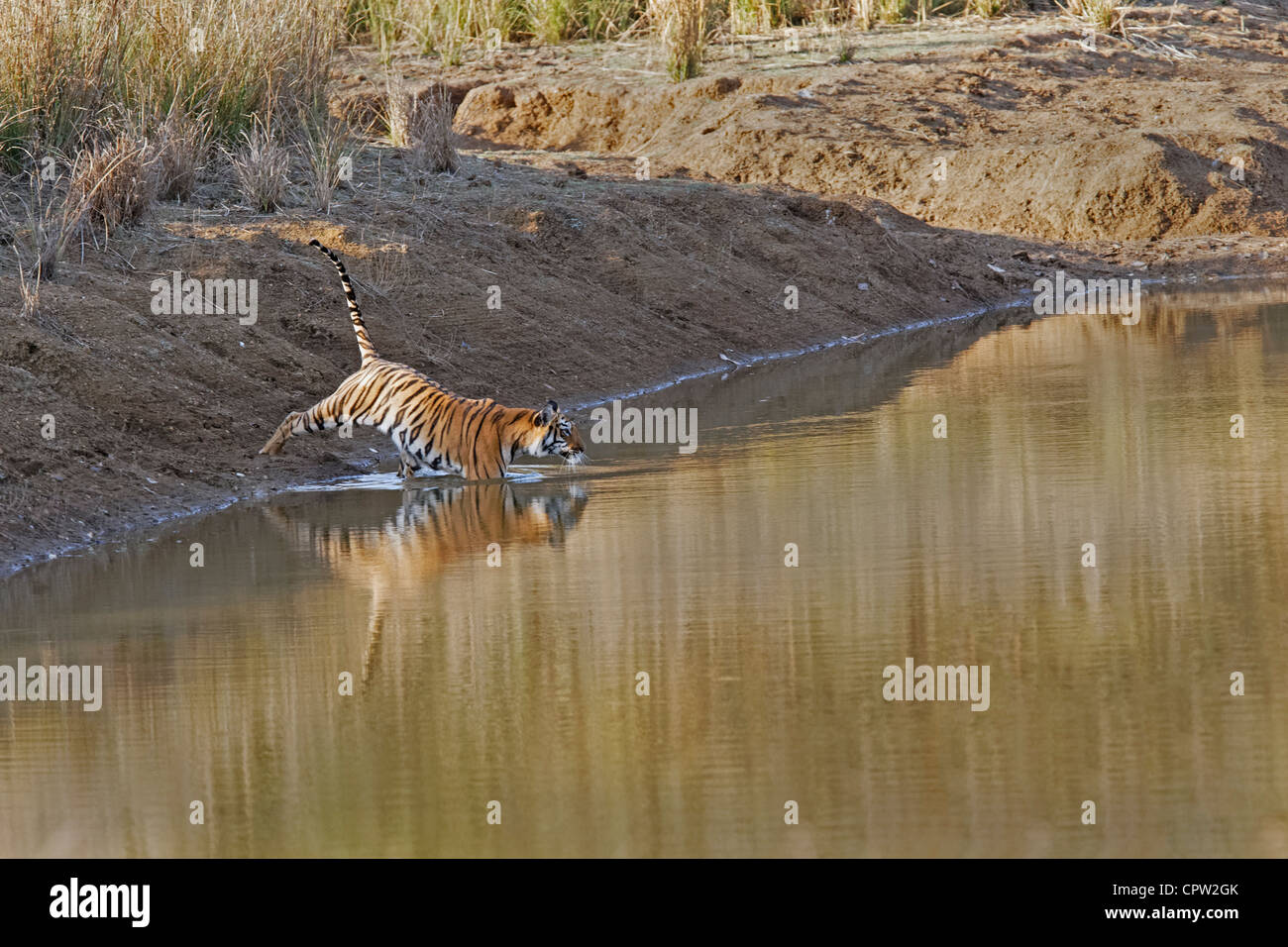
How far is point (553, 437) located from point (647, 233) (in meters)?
8.02

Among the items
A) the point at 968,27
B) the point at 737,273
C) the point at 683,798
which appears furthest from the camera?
the point at 968,27

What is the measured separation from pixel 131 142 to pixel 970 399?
6.72 meters

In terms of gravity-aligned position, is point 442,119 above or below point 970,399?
above

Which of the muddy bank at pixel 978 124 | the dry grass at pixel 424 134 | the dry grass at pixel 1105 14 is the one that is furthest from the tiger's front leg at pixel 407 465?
the dry grass at pixel 1105 14

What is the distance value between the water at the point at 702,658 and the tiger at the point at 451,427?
8.2 inches

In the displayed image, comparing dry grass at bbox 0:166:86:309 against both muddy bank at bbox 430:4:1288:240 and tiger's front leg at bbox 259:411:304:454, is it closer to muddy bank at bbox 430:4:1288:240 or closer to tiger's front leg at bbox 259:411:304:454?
tiger's front leg at bbox 259:411:304:454

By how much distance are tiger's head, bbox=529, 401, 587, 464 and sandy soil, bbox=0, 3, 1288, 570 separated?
4.91ft

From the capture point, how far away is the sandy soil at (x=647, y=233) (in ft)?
40.4

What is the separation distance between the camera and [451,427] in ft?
39.1

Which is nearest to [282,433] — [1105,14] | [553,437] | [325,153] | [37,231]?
[553,437]

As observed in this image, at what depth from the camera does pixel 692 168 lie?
25.3 m

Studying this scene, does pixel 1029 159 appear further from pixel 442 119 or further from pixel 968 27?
pixel 442 119

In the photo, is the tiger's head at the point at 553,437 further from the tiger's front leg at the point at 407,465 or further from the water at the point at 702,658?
the tiger's front leg at the point at 407,465
